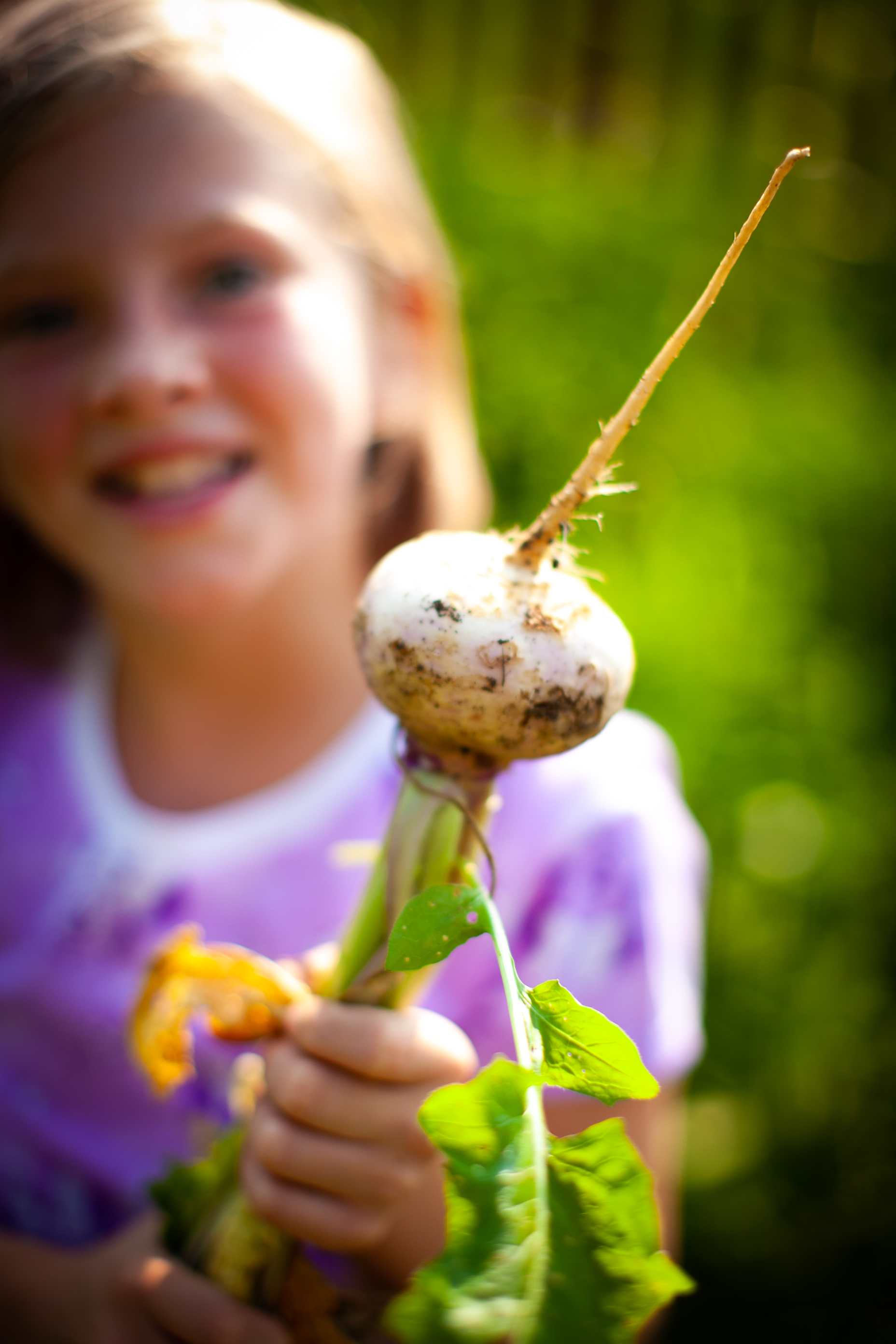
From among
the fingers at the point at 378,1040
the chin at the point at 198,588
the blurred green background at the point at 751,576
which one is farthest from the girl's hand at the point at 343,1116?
the blurred green background at the point at 751,576

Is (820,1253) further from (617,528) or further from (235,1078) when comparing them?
(617,528)

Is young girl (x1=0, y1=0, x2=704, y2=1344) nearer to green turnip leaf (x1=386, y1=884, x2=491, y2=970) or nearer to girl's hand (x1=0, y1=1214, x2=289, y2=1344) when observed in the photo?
girl's hand (x1=0, y1=1214, x2=289, y2=1344)

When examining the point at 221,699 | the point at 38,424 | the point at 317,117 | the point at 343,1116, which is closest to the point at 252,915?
the point at 221,699

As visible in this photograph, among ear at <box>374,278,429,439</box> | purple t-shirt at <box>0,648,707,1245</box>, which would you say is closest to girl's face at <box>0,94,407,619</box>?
ear at <box>374,278,429,439</box>

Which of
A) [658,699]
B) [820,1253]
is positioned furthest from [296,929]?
[820,1253]

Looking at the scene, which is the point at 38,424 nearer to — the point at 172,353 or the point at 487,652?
the point at 172,353

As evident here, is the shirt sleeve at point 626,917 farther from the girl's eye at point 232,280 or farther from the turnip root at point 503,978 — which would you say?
the girl's eye at point 232,280

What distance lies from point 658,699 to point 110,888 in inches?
45.1

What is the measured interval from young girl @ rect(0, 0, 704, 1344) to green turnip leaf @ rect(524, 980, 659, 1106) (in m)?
0.26

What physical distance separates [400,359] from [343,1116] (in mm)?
1128

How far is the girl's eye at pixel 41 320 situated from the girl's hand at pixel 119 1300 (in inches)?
37.2

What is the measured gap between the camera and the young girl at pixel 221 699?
3.24ft

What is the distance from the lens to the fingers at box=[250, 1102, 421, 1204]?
69 cm

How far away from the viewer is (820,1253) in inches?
66.2
